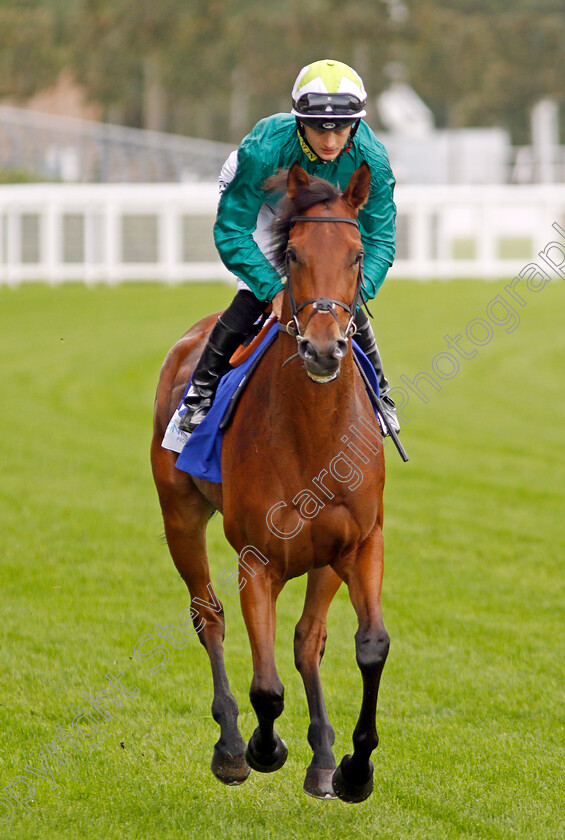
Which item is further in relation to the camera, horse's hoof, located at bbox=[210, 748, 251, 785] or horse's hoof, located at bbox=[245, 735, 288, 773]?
horse's hoof, located at bbox=[210, 748, 251, 785]

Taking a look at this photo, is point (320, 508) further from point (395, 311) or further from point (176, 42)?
point (176, 42)

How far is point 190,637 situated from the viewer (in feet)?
20.4

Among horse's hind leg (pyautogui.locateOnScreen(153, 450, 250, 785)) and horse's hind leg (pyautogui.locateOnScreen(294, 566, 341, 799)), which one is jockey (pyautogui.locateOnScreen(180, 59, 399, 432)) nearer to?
horse's hind leg (pyautogui.locateOnScreen(294, 566, 341, 799))

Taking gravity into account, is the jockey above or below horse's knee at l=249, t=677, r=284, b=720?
above

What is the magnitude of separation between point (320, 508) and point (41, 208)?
25.4 meters

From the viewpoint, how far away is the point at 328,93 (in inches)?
158

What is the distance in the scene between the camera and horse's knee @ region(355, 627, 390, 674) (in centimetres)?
392

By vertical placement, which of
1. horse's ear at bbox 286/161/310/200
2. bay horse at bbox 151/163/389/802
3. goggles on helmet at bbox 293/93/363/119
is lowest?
bay horse at bbox 151/163/389/802

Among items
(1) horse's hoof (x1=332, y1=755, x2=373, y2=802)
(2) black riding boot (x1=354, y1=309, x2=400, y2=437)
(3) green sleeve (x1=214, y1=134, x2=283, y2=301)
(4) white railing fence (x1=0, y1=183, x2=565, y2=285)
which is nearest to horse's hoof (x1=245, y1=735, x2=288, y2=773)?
(1) horse's hoof (x1=332, y1=755, x2=373, y2=802)

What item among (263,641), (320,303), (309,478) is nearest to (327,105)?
(320,303)

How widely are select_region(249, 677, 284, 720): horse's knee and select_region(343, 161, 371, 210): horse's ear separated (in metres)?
1.66

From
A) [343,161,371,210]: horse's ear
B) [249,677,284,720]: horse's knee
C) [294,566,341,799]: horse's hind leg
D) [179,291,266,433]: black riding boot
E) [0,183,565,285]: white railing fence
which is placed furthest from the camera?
[0,183,565,285]: white railing fence

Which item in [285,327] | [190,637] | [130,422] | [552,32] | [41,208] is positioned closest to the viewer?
[285,327]

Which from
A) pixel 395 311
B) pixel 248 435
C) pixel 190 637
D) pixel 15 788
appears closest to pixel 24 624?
pixel 190 637
